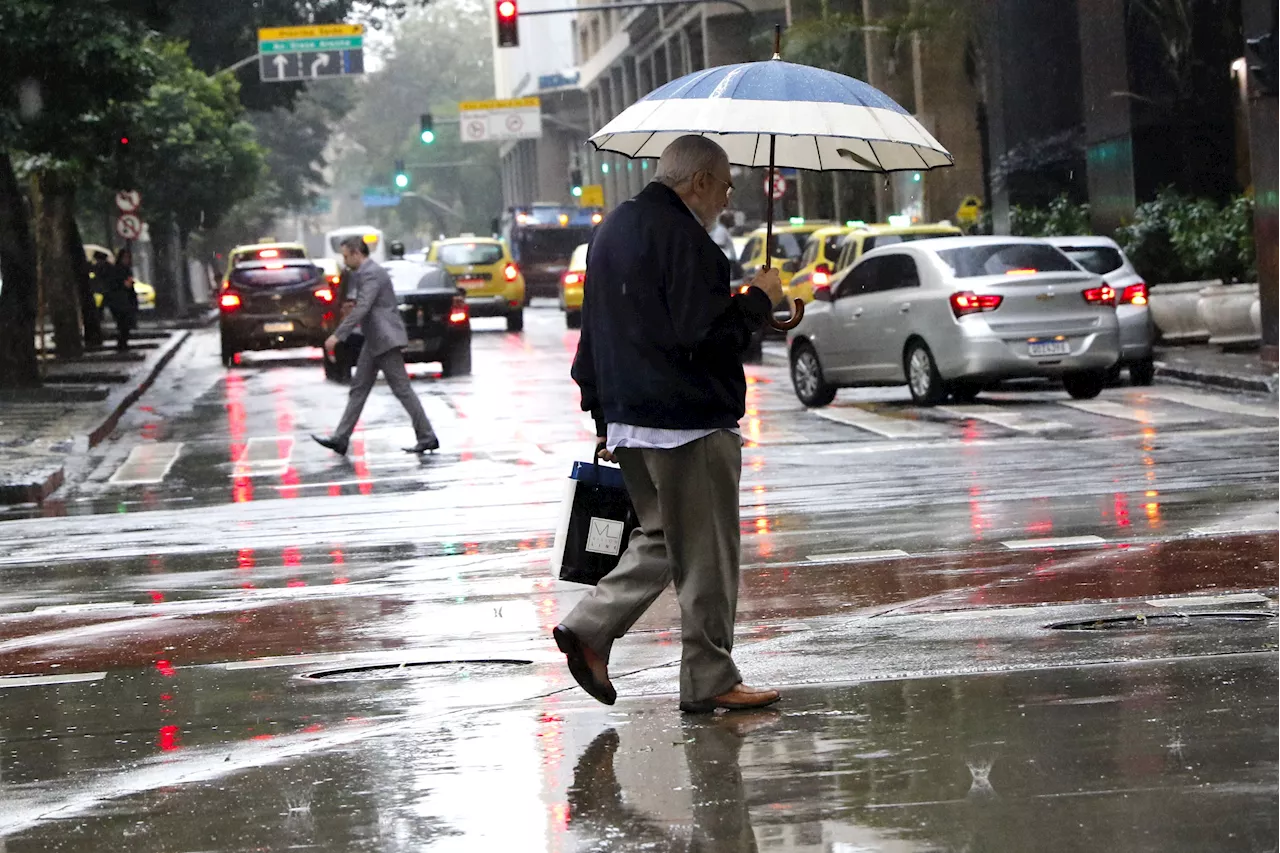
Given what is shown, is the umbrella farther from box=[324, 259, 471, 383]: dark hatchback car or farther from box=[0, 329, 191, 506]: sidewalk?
box=[324, 259, 471, 383]: dark hatchback car

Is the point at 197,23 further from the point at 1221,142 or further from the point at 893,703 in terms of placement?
the point at 893,703

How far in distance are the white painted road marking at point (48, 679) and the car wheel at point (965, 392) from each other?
1313 centimetres

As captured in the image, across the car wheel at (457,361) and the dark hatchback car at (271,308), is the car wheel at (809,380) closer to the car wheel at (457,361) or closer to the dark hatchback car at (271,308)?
the car wheel at (457,361)

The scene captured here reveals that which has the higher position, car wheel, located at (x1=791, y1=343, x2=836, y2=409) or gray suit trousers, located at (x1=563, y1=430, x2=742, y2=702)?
gray suit trousers, located at (x1=563, y1=430, x2=742, y2=702)

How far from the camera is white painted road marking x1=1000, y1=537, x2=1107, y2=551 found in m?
10.5

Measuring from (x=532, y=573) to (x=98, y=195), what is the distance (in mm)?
43450

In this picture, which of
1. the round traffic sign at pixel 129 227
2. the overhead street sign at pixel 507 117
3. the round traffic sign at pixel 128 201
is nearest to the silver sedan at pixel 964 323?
the round traffic sign at pixel 129 227

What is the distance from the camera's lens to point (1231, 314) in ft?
81.8

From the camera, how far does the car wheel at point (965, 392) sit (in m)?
20.4

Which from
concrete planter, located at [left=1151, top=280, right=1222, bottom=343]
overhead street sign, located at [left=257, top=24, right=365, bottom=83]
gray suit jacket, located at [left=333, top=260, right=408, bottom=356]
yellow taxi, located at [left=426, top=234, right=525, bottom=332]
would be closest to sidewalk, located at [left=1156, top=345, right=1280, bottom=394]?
concrete planter, located at [left=1151, top=280, right=1222, bottom=343]

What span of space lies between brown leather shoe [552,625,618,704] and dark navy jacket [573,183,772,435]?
70 cm

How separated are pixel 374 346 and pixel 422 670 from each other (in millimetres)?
10388

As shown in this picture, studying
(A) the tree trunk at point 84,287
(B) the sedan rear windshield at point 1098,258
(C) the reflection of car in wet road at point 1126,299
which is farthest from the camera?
(A) the tree trunk at point 84,287

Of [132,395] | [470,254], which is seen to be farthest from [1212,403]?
[470,254]
